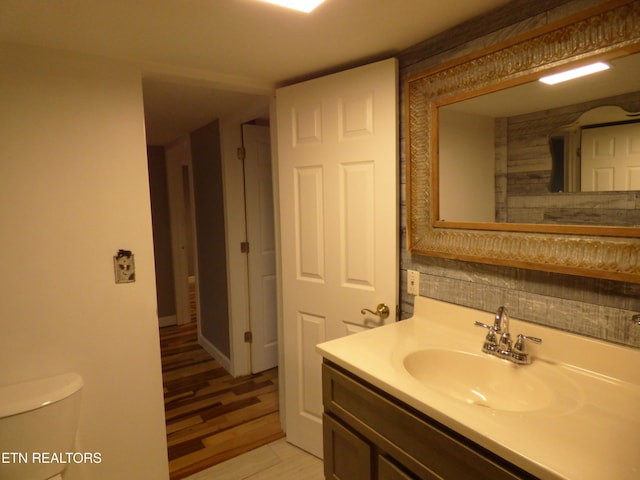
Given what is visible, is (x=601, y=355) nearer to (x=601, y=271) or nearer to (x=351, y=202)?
(x=601, y=271)

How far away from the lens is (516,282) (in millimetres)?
1349

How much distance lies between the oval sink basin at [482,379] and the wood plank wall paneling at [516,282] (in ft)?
0.67

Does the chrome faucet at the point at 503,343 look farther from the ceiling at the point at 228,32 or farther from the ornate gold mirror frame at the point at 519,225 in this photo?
the ceiling at the point at 228,32

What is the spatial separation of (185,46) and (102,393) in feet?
5.13

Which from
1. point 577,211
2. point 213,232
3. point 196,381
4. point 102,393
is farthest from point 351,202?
point 196,381

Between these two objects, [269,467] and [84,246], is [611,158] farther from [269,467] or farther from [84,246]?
[269,467]

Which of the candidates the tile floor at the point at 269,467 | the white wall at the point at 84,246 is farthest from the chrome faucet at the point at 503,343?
the white wall at the point at 84,246

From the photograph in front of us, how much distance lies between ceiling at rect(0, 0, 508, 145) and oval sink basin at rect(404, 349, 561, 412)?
1.21 metres

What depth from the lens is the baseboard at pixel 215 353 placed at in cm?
324

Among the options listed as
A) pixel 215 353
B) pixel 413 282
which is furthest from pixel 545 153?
pixel 215 353

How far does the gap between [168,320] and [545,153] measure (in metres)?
4.22

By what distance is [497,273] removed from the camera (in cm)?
140

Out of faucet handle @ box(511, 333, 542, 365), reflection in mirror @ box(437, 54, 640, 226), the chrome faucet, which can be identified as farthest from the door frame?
faucet handle @ box(511, 333, 542, 365)

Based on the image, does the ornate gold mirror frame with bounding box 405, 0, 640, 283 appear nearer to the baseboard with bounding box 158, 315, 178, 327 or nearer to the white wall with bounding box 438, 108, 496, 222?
the white wall with bounding box 438, 108, 496, 222
